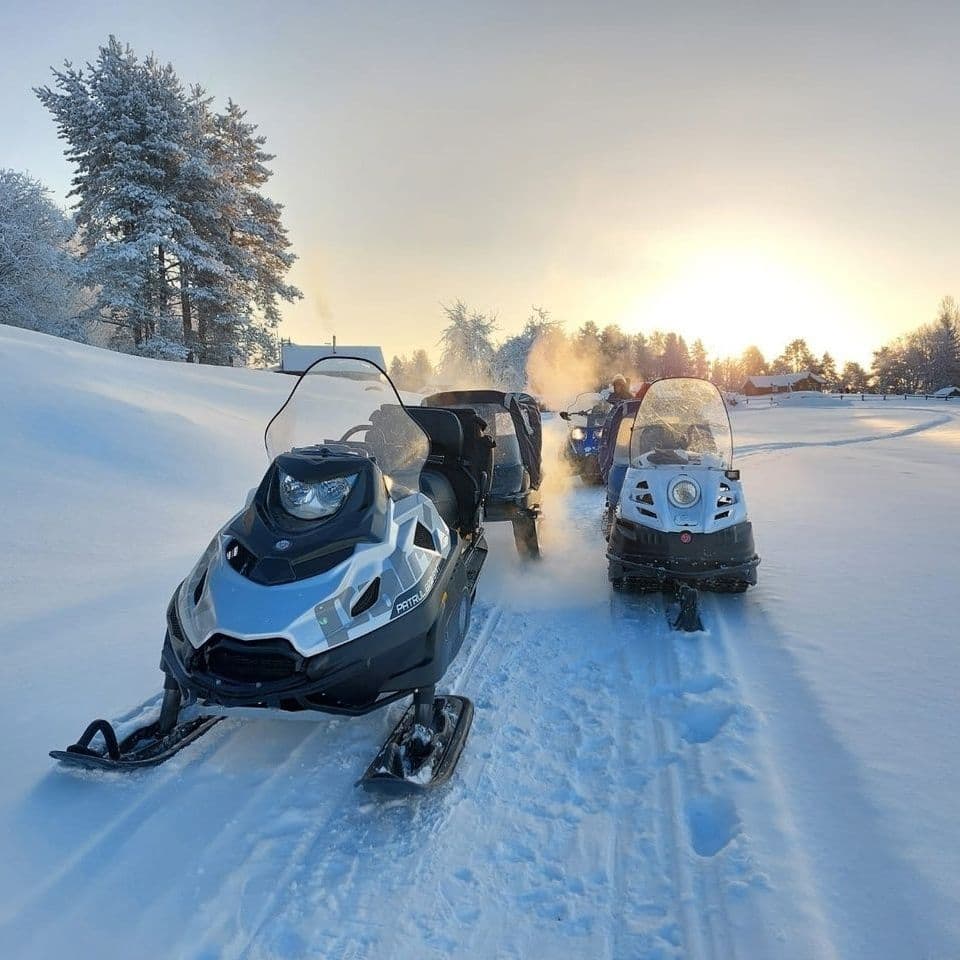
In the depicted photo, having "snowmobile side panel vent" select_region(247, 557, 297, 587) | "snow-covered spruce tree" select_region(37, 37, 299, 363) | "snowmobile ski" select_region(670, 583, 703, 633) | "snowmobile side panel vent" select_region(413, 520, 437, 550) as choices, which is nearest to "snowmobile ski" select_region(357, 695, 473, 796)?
"snowmobile side panel vent" select_region(413, 520, 437, 550)

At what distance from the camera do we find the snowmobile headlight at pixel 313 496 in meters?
2.88

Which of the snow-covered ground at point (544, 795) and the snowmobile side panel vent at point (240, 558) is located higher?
the snowmobile side panel vent at point (240, 558)

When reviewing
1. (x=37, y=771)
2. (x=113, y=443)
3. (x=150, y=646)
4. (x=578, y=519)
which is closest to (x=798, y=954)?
(x=37, y=771)

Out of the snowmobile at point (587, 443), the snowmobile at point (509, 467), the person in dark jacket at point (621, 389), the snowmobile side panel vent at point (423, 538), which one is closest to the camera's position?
the snowmobile side panel vent at point (423, 538)

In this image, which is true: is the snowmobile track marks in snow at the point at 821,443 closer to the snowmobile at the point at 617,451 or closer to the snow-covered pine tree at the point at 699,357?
the snowmobile at the point at 617,451

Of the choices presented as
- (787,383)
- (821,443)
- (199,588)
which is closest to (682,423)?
(199,588)

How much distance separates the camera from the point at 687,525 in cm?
471

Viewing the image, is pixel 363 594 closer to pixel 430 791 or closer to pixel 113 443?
pixel 430 791

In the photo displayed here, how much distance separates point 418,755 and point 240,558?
3.83 ft

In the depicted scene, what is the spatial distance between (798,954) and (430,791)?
1.41 m

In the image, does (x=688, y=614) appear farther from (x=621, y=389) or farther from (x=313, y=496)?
(x=621, y=389)

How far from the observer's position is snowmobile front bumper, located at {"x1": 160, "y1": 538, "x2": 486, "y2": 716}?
250 centimetres

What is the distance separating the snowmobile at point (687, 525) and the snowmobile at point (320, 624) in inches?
77.0

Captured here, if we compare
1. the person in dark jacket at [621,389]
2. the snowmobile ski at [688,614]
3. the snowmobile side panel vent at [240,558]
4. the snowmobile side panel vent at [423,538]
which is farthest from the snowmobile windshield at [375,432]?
the person in dark jacket at [621,389]
